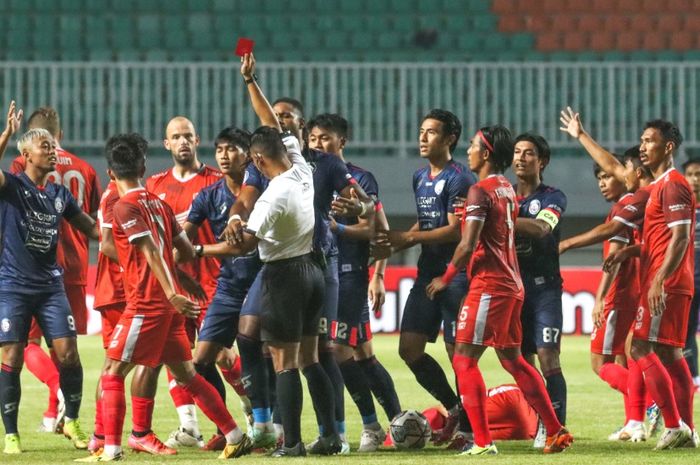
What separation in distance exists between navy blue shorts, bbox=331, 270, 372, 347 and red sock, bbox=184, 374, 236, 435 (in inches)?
44.8

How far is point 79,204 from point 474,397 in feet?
10.5

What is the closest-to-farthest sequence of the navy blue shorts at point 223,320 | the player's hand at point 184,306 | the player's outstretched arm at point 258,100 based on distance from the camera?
the player's hand at point 184,306, the player's outstretched arm at point 258,100, the navy blue shorts at point 223,320

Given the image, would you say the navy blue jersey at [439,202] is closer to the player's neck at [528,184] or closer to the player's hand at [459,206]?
the player's hand at [459,206]

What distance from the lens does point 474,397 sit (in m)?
7.96

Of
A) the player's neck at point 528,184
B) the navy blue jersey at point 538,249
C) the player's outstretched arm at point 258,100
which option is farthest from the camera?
the player's neck at point 528,184

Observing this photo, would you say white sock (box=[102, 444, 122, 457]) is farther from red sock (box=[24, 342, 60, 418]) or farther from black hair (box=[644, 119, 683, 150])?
black hair (box=[644, 119, 683, 150])

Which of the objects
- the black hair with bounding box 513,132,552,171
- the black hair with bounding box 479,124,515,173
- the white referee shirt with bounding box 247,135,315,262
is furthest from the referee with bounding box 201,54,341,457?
the black hair with bounding box 513,132,552,171

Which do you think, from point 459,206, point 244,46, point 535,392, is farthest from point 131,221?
point 535,392

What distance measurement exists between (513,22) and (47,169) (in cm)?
1528

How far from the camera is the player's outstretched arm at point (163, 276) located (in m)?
7.48

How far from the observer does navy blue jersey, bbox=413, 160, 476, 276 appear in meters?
8.84

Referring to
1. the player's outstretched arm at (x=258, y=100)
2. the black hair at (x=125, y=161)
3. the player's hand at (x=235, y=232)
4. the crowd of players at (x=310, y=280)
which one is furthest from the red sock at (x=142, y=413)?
the player's outstretched arm at (x=258, y=100)

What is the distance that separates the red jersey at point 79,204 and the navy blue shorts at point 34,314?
97cm

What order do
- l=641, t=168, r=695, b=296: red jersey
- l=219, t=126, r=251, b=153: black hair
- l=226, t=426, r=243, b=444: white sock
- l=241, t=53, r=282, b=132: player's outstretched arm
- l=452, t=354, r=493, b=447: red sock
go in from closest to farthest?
1. l=226, t=426, r=243, b=444: white sock
2. l=452, t=354, r=493, b=447: red sock
3. l=241, t=53, r=282, b=132: player's outstretched arm
4. l=641, t=168, r=695, b=296: red jersey
5. l=219, t=126, r=251, b=153: black hair
